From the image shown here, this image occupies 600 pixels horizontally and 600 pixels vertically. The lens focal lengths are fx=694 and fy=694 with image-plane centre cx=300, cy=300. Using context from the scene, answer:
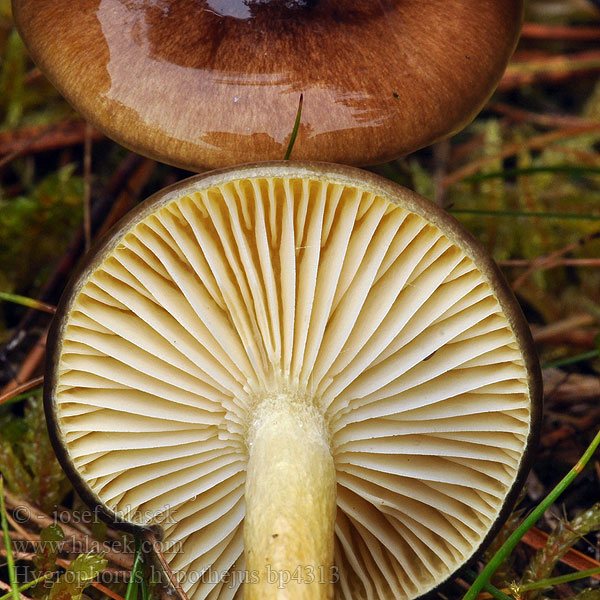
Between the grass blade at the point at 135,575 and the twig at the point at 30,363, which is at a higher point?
the twig at the point at 30,363

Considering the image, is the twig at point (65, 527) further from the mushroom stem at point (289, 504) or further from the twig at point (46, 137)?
the twig at point (46, 137)

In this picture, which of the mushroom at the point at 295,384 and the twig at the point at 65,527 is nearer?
the mushroom at the point at 295,384

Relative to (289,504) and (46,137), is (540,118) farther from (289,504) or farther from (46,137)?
(289,504)

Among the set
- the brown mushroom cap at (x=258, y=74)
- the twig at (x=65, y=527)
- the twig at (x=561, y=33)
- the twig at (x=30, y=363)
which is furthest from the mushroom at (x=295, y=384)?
the twig at (x=561, y=33)

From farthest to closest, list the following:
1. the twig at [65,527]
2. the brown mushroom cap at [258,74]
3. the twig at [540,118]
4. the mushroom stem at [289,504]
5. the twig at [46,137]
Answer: the twig at [540,118], the twig at [46,137], the twig at [65,527], the brown mushroom cap at [258,74], the mushroom stem at [289,504]

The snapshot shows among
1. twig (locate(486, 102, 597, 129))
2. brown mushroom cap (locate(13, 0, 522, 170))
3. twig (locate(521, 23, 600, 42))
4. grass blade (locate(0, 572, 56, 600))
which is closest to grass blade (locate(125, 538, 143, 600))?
grass blade (locate(0, 572, 56, 600))

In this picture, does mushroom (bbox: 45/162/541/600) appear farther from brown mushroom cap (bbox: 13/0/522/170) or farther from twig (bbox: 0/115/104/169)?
twig (bbox: 0/115/104/169)

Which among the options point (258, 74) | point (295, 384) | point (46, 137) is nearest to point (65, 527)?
point (295, 384)

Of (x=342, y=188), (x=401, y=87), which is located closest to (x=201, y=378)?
(x=342, y=188)
